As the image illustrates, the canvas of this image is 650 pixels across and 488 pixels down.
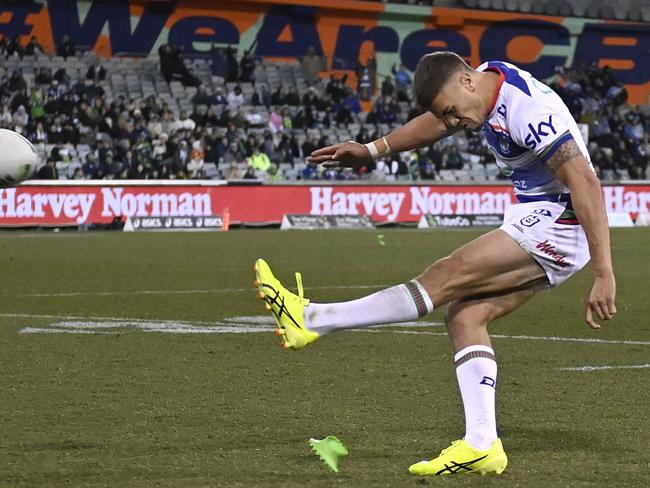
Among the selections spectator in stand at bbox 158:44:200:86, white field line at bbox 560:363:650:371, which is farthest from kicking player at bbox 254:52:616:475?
spectator in stand at bbox 158:44:200:86

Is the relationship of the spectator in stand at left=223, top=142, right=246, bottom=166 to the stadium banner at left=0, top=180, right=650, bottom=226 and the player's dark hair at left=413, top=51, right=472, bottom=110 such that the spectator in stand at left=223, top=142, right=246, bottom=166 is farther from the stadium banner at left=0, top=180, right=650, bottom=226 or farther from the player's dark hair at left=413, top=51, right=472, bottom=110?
the player's dark hair at left=413, top=51, right=472, bottom=110

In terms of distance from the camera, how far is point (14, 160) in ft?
24.4

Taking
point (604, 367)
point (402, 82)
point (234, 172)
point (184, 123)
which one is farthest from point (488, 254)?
point (402, 82)

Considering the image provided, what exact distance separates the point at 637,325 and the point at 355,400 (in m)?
5.41

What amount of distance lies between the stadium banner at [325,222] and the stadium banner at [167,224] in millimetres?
1843

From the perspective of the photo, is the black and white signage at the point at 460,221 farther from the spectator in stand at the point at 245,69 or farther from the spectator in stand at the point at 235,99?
the spectator in stand at the point at 245,69

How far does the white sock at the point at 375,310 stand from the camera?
625 cm

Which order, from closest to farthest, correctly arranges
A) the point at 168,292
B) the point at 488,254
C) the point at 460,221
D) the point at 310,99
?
the point at 488,254 → the point at 168,292 → the point at 460,221 → the point at 310,99

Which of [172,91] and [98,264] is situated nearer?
[98,264]

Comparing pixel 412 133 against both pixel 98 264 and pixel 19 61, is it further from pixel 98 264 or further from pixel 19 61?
pixel 19 61

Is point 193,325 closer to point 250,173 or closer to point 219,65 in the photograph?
point 250,173

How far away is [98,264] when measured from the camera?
21.5 meters

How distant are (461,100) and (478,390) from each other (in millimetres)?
1354

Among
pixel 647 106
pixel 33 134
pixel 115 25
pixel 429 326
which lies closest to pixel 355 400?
pixel 429 326
